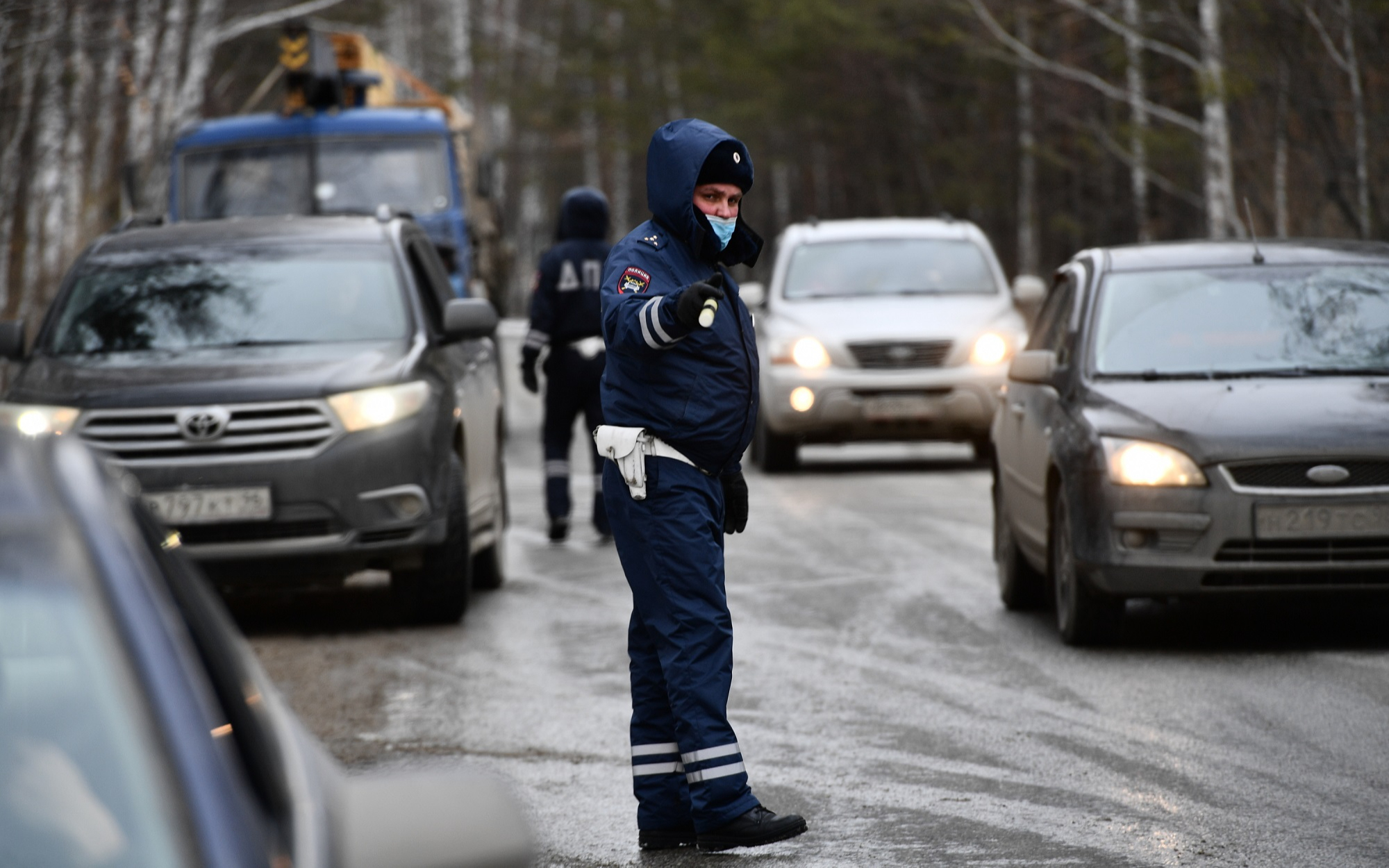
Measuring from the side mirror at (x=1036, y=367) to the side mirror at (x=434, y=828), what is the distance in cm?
680

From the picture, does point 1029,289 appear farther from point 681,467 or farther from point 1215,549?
point 681,467

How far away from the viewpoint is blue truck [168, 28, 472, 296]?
1798 cm

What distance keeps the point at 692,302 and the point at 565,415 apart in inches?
288

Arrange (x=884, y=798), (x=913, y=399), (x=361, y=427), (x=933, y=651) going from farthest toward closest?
(x=913, y=399), (x=361, y=427), (x=933, y=651), (x=884, y=798)

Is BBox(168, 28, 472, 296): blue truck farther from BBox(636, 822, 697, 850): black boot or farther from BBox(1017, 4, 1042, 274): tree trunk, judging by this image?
BBox(1017, 4, 1042, 274): tree trunk

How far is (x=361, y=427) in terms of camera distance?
9156mm

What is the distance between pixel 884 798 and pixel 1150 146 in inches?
765

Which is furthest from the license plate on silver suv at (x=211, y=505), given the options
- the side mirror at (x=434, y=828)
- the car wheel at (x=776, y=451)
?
the car wheel at (x=776, y=451)

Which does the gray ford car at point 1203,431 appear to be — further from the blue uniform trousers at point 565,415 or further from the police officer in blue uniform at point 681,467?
the blue uniform trousers at point 565,415

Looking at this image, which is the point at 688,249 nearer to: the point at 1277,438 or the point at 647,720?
the point at 647,720

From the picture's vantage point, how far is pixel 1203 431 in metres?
7.94

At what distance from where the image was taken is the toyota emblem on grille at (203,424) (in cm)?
897

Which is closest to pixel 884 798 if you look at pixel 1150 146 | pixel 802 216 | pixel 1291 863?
pixel 1291 863

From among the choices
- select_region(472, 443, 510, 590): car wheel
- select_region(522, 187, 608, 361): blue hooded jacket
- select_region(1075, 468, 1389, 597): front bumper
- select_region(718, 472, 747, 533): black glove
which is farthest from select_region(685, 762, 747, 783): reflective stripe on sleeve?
select_region(522, 187, 608, 361): blue hooded jacket
